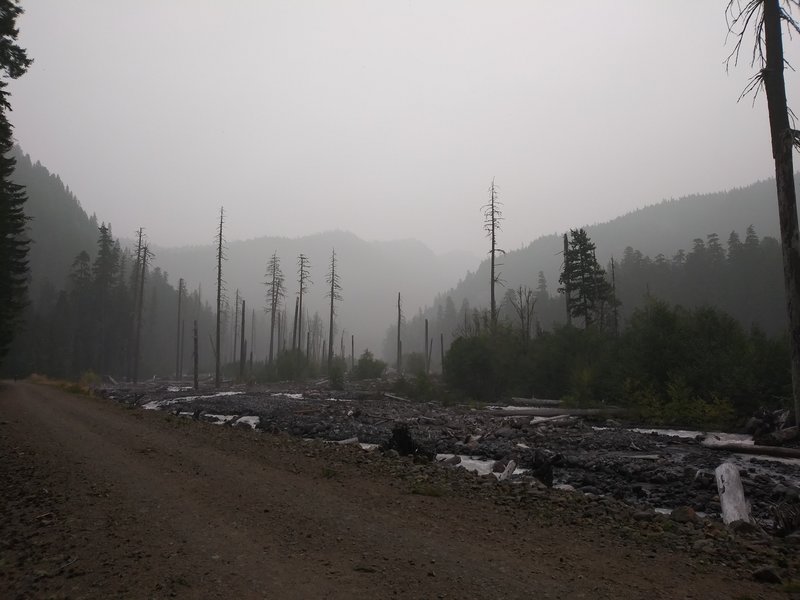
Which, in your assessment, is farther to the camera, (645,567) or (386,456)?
(386,456)

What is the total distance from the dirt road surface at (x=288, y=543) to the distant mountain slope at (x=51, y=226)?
10791 centimetres

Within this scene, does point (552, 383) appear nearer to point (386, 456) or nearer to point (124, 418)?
point (386, 456)

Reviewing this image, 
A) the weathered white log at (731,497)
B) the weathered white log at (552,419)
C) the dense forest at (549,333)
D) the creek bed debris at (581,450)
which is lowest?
the weathered white log at (552,419)

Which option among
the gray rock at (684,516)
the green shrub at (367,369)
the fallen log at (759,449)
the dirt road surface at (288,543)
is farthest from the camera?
the green shrub at (367,369)

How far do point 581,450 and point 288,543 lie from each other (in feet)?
37.5

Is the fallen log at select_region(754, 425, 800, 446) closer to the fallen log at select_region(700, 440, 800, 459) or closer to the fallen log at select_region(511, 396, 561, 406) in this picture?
the fallen log at select_region(700, 440, 800, 459)

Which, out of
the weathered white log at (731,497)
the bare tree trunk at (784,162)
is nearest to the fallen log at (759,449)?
the bare tree trunk at (784,162)

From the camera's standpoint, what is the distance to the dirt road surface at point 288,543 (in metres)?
4.10

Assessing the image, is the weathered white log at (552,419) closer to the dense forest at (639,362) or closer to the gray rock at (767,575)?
the dense forest at (639,362)

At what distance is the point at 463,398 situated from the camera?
34656 mm

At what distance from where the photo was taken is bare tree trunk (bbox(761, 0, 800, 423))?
441 inches

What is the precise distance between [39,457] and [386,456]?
24.8 feet

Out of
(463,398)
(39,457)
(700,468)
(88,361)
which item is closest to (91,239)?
(88,361)

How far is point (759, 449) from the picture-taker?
12703mm
